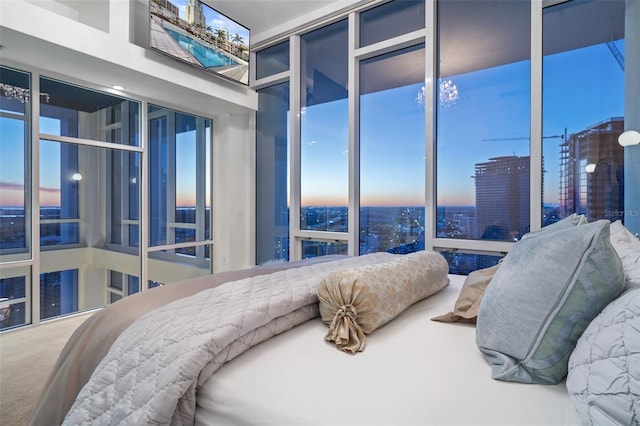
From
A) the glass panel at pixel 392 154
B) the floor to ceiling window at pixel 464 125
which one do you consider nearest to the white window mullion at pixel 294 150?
the floor to ceiling window at pixel 464 125

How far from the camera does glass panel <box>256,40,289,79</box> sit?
4.06 m

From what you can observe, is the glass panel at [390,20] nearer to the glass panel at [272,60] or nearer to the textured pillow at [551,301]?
the glass panel at [272,60]

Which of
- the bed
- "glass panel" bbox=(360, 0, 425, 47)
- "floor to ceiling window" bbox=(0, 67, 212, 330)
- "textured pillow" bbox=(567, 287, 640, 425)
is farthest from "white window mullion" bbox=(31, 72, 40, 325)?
"textured pillow" bbox=(567, 287, 640, 425)

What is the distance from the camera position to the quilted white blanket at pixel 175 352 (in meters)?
0.77

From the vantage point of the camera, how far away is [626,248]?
3.38 feet

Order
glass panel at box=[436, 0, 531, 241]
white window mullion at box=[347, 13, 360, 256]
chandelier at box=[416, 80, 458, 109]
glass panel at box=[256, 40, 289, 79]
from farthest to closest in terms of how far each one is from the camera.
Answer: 1. glass panel at box=[256, 40, 289, 79]
2. white window mullion at box=[347, 13, 360, 256]
3. chandelier at box=[416, 80, 458, 109]
4. glass panel at box=[436, 0, 531, 241]

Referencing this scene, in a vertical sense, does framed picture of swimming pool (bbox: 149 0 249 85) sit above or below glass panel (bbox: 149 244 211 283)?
above

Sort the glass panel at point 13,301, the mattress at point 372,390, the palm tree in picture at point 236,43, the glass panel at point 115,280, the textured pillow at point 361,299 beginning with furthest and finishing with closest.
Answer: the palm tree in picture at point 236,43 → the glass panel at point 115,280 → the glass panel at point 13,301 → the textured pillow at point 361,299 → the mattress at point 372,390

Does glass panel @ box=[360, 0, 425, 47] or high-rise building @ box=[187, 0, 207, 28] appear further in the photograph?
high-rise building @ box=[187, 0, 207, 28]

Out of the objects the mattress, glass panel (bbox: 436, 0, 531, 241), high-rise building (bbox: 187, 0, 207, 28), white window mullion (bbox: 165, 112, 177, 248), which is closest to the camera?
→ the mattress

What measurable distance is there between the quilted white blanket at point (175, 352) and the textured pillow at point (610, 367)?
2.54 ft

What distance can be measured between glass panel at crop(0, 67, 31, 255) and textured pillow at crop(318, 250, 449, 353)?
10.2 feet

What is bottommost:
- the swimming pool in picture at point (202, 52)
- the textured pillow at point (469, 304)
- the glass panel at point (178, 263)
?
the glass panel at point (178, 263)

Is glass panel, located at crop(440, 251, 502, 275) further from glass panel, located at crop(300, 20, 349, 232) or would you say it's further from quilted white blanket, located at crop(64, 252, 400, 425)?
quilted white blanket, located at crop(64, 252, 400, 425)
